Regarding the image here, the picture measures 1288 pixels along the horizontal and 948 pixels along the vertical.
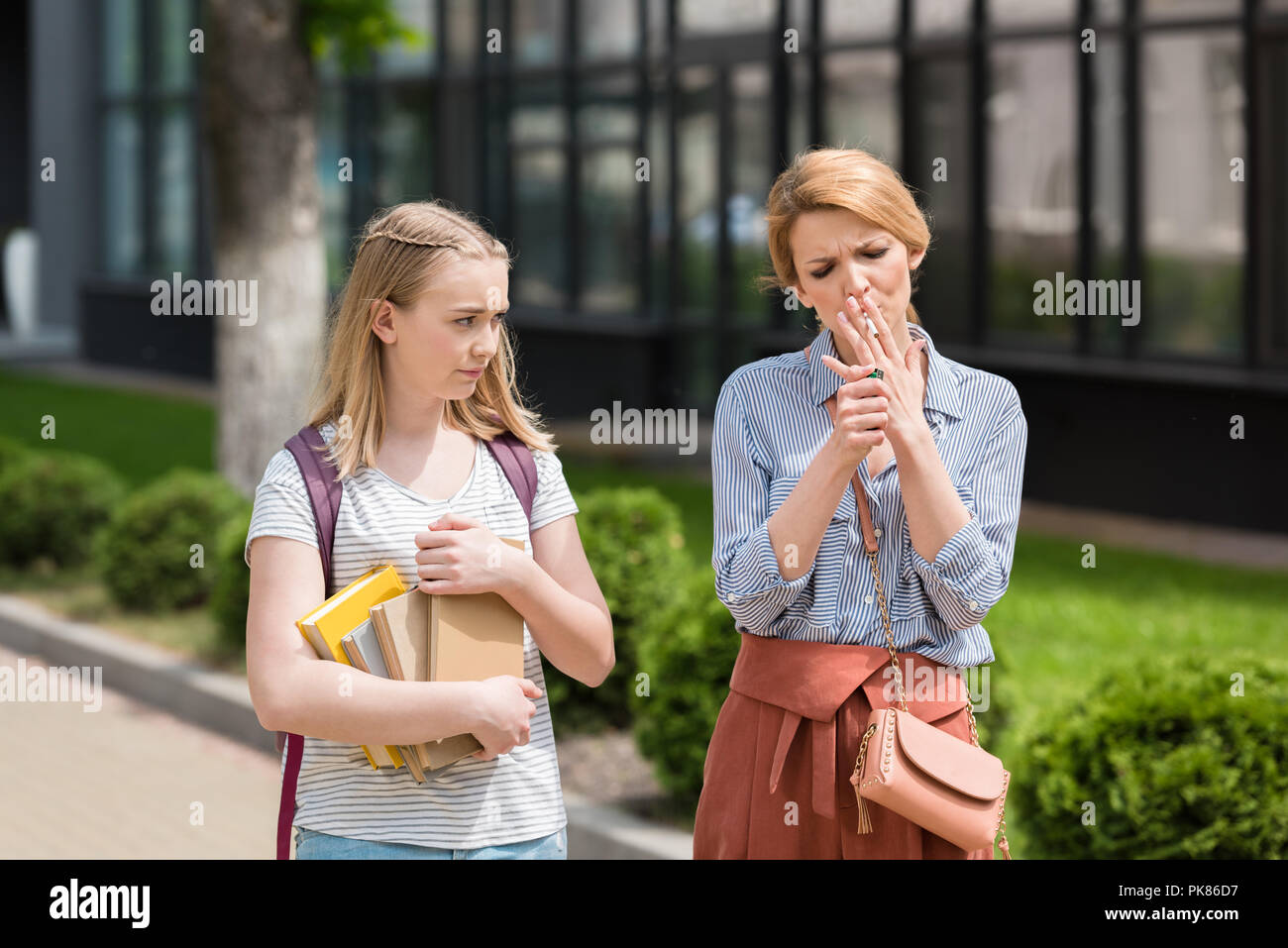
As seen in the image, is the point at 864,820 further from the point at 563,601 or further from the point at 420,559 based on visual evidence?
the point at 420,559

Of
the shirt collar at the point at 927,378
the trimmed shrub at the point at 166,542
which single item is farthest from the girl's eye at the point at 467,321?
the trimmed shrub at the point at 166,542

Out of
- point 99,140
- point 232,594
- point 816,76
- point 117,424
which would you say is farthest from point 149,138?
point 232,594

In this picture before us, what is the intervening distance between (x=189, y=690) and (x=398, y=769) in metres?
5.56

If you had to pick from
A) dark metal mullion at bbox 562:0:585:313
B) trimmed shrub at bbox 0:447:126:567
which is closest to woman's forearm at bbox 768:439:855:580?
trimmed shrub at bbox 0:447:126:567

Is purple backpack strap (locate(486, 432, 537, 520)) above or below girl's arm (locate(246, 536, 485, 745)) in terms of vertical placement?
above

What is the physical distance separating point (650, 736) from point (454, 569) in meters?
3.31

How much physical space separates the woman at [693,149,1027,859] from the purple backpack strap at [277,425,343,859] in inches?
24.6

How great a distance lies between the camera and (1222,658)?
4695mm

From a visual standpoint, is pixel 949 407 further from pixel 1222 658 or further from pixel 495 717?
pixel 1222 658

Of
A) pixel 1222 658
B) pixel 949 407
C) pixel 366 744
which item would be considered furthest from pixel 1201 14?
pixel 366 744

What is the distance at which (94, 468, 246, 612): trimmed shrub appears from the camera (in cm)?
911

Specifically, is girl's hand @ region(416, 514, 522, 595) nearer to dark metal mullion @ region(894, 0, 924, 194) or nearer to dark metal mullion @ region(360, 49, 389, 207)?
dark metal mullion @ region(894, 0, 924, 194)

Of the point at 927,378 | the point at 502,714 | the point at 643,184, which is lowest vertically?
the point at 502,714

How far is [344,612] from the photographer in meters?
2.48
